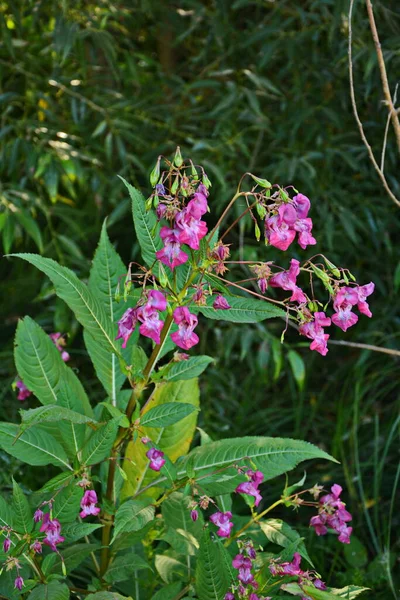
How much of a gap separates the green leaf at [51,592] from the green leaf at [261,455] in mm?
237

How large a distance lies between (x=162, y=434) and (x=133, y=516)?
26cm

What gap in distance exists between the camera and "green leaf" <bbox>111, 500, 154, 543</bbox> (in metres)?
1.03

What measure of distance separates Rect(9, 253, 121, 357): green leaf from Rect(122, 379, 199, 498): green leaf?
0.20 metres

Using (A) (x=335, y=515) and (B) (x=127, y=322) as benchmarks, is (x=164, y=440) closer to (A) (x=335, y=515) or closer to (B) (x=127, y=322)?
(A) (x=335, y=515)

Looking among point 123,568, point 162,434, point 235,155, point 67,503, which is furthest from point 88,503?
point 235,155

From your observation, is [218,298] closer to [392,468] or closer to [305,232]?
[305,232]

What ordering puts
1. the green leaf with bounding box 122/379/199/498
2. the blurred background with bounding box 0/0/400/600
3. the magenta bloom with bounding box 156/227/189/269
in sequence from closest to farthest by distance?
the magenta bloom with bounding box 156/227/189/269 < the green leaf with bounding box 122/379/199/498 < the blurred background with bounding box 0/0/400/600

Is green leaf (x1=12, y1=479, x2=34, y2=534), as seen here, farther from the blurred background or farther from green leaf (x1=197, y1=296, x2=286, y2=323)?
the blurred background

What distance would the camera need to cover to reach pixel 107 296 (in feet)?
4.05

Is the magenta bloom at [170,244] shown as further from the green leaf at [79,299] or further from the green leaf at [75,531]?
the green leaf at [75,531]

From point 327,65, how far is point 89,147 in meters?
0.70

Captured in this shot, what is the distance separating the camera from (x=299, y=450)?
1.14 meters

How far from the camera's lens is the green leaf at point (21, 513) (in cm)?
108

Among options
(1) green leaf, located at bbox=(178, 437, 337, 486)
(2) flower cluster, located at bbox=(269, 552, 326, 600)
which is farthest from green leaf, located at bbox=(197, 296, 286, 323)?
(2) flower cluster, located at bbox=(269, 552, 326, 600)
